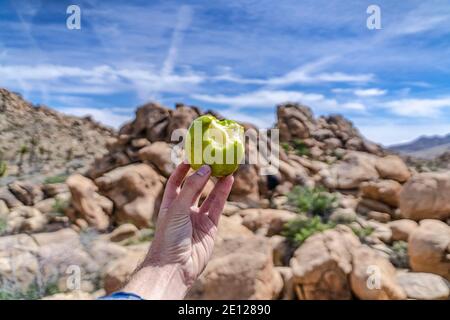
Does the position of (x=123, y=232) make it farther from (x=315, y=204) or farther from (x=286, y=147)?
(x=286, y=147)

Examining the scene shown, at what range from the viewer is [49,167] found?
20969mm

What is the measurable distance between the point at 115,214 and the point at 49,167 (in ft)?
35.9

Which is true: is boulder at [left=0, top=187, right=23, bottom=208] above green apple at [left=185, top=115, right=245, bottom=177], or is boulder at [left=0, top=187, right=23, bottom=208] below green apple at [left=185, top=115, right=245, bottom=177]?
below

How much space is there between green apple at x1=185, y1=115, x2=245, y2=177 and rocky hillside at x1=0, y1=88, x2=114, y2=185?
1467 cm

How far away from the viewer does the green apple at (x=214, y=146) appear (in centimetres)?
232

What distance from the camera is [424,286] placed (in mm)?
6324

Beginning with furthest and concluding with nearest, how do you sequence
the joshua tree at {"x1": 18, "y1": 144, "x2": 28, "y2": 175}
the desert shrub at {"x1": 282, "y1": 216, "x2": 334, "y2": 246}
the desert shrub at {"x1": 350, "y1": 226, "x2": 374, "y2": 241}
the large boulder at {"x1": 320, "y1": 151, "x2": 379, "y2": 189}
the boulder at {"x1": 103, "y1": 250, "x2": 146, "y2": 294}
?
the joshua tree at {"x1": 18, "y1": 144, "x2": 28, "y2": 175}, the large boulder at {"x1": 320, "y1": 151, "x2": 379, "y2": 189}, the desert shrub at {"x1": 350, "y1": 226, "x2": 374, "y2": 241}, the desert shrub at {"x1": 282, "y1": 216, "x2": 334, "y2": 246}, the boulder at {"x1": 103, "y1": 250, "x2": 146, "y2": 294}

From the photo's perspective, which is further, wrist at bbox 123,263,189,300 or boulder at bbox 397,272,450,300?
boulder at bbox 397,272,450,300

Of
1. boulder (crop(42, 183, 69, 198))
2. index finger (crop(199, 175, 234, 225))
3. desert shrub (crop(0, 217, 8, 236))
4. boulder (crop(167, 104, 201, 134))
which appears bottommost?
desert shrub (crop(0, 217, 8, 236))

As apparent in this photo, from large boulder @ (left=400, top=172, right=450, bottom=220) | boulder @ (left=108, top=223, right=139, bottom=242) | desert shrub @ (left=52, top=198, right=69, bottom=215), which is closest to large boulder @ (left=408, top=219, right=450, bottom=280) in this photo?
large boulder @ (left=400, top=172, right=450, bottom=220)

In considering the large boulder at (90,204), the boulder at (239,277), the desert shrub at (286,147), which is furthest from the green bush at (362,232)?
the desert shrub at (286,147)

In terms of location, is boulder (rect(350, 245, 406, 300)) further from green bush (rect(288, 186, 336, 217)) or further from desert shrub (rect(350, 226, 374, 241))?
green bush (rect(288, 186, 336, 217))

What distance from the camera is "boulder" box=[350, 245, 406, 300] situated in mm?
5781

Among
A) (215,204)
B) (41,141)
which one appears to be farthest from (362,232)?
(41,141)
